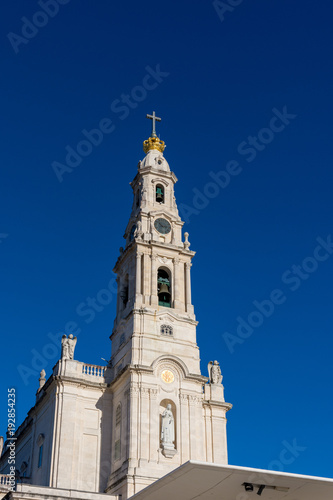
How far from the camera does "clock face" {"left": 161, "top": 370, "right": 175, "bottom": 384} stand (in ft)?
137

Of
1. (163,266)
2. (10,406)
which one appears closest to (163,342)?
(163,266)

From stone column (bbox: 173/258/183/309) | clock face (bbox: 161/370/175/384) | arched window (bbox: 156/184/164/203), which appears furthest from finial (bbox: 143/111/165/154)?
clock face (bbox: 161/370/175/384)

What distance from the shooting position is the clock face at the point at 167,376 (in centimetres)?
4188

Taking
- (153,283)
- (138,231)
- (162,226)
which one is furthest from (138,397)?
(162,226)

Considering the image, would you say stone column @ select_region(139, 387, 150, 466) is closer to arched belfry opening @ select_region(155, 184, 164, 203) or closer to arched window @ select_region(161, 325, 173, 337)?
arched window @ select_region(161, 325, 173, 337)

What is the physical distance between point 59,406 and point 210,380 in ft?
36.0

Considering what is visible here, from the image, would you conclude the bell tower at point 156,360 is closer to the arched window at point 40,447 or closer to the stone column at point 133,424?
the stone column at point 133,424

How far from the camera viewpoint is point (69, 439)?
40.4m

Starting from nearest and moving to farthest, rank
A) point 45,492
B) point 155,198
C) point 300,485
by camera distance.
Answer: point 300,485, point 45,492, point 155,198

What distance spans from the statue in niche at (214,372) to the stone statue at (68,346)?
992 cm

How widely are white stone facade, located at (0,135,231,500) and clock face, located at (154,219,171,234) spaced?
0.08 m

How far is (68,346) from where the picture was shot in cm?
4409

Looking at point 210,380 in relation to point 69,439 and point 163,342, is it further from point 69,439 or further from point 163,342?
point 69,439

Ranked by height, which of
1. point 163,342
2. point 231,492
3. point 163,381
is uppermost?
point 163,342
